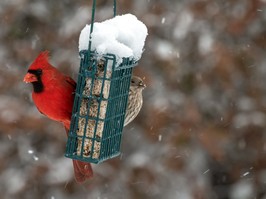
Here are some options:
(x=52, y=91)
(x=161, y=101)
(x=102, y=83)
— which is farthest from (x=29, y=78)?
(x=161, y=101)

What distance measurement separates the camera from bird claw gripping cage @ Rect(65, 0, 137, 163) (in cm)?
450

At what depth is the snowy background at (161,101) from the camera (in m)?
8.31

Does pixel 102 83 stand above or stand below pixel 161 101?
above

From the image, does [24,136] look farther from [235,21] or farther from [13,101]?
[235,21]

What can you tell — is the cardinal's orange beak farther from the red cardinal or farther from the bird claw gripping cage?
the bird claw gripping cage

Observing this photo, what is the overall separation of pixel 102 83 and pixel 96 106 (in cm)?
18

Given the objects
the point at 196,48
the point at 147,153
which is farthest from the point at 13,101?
the point at 196,48

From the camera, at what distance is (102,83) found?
179 inches

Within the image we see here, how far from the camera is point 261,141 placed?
8.88 m

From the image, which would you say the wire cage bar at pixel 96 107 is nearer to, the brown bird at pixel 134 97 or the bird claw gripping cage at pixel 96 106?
the bird claw gripping cage at pixel 96 106

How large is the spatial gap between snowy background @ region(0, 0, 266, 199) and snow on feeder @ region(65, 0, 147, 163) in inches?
136

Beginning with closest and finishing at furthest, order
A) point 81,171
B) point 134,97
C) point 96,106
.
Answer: point 96,106, point 81,171, point 134,97

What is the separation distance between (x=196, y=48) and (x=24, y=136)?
2411mm

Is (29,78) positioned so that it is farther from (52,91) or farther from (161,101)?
(161,101)
